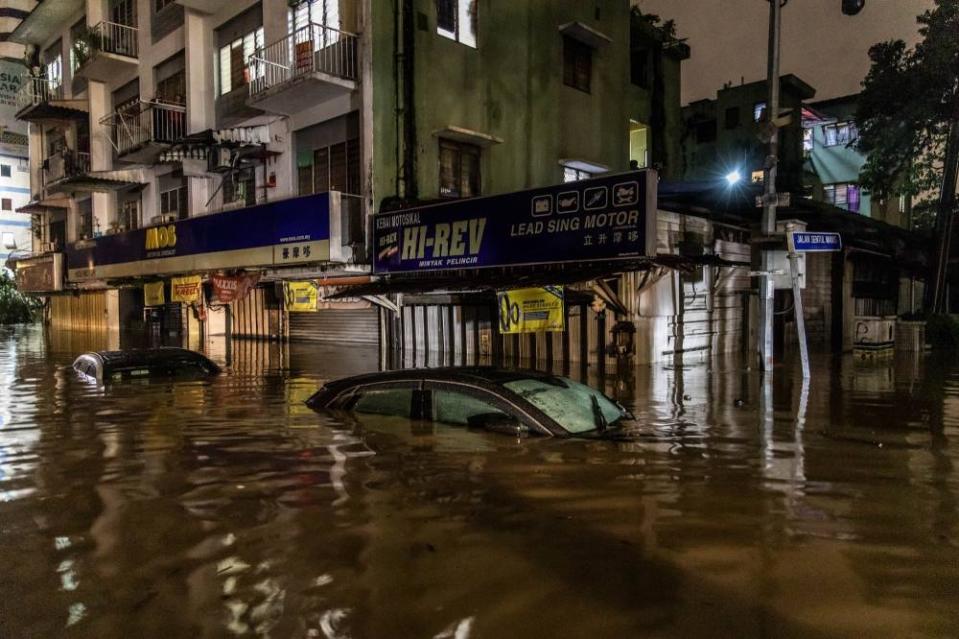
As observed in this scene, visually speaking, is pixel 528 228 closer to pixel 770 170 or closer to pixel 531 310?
pixel 531 310

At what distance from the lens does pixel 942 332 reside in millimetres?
21047

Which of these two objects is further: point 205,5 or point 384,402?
point 205,5

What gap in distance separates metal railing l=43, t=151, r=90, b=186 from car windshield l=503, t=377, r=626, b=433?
83.4 ft

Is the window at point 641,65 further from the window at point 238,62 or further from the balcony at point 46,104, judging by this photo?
the balcony at point 46,104

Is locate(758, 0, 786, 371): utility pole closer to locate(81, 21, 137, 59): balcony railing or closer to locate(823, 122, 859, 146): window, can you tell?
locate(81, 21, 137, 59): balcony railing

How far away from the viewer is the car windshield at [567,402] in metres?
6.86

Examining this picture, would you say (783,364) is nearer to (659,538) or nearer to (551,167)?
(551,167)

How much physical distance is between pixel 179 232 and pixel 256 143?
4889 millimetres

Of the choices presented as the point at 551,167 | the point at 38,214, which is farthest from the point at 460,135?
the point at 38,214

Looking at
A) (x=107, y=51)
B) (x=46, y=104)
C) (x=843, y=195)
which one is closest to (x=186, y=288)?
(x=107, y=51)

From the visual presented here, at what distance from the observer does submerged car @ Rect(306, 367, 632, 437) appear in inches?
267

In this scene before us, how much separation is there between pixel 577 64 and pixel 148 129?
1553 centimetres

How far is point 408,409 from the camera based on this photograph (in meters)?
7.48

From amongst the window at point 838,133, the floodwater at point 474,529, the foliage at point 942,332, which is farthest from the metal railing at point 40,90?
the window at point 838,133
